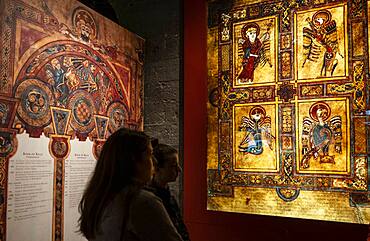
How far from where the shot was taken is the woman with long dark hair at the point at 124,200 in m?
1.85

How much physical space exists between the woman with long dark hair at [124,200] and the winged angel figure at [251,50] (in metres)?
2.63

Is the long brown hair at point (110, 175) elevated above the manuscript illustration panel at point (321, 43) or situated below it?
below

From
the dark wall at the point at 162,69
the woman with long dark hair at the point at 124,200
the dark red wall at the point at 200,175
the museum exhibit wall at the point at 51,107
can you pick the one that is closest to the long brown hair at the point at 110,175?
the woman with long dark hair at the point at 124,200

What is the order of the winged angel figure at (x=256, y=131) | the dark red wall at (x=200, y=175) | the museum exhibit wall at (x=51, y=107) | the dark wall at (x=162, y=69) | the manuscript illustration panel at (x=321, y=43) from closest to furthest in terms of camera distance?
the museum exhibit wall at (x=51, y=107)
the manuscript illustration panel at (x=321, y=43)
the dark red wall at (x=200, y=175)
the winged angel figure at (x=256, y=131)
the dark wall at (x=162, y=69)

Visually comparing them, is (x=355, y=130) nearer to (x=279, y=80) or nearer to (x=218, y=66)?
(x=279, y=80)

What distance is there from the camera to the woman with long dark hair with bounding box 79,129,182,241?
1.85 m

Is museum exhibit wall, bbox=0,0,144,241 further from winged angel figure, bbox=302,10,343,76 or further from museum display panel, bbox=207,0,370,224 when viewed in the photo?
winged angel figure, bbox=302,10,343,76

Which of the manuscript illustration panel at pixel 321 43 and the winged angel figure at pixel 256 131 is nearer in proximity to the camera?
the manuscript illustration panel at pixel 321 43

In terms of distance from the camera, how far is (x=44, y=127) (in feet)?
11.5

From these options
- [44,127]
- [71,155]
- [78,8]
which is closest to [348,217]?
[71,155]

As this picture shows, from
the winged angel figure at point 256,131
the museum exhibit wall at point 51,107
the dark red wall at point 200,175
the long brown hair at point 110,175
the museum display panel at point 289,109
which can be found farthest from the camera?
the winged angel figure at point 256,131

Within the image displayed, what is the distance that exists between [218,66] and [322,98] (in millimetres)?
1244

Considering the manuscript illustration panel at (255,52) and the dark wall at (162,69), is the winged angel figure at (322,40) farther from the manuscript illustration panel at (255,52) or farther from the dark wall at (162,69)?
the dark wall at (162,69)

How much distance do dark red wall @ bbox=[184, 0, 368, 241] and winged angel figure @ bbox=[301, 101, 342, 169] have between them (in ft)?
2.25
